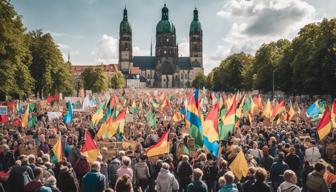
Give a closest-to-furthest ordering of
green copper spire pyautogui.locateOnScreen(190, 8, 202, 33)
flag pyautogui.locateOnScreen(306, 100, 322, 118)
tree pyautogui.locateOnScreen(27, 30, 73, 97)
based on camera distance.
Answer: flag pyautogui.locateOnScreen(306, 100, 322, 118) → tree pyautogui.locateOnScreen(27, 30, 73, 97) → green copper spire pyautogui.locateOnScreen(190, 8, 202, 33)

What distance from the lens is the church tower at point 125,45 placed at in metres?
193

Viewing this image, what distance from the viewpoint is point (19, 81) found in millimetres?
41844

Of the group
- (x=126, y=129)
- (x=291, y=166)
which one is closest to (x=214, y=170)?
(x=291, y=166)

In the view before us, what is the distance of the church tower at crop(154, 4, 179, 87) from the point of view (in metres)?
185

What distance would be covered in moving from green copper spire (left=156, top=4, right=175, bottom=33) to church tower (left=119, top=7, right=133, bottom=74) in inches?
540

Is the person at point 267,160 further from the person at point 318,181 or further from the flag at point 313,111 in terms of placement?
the flag at point 313,111

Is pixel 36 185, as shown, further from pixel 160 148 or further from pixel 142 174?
pixel 160 148

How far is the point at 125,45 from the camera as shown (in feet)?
641

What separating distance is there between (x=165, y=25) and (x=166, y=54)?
1117 centimetres

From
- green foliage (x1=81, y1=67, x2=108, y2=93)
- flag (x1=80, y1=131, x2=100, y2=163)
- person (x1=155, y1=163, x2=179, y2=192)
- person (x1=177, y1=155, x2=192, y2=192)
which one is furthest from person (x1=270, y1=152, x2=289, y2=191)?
green foliage (x1=81, y1=67, x2=108, y2=93)

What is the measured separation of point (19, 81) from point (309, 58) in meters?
30.0

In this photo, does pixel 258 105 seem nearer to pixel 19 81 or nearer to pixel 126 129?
pixel 126 129

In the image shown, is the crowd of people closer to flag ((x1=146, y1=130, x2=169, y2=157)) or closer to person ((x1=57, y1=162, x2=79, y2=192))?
person ((x1=57, y1=162, x2=79, y2=192))

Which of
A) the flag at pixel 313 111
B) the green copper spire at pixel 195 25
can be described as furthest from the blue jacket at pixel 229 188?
the green copper spire at pixel 195 25
